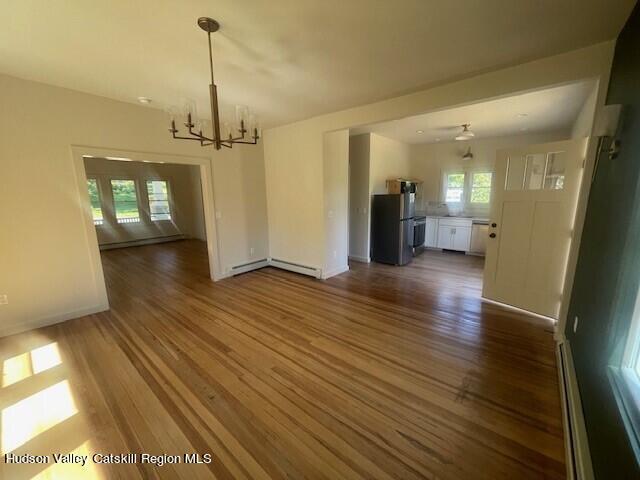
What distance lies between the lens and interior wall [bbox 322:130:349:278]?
4.31 m

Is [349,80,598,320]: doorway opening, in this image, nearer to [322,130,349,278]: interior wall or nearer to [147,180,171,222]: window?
[322,130,349,278]: interior wall

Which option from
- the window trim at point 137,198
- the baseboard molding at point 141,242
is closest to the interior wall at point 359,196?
the baseboard molding at point 141,242

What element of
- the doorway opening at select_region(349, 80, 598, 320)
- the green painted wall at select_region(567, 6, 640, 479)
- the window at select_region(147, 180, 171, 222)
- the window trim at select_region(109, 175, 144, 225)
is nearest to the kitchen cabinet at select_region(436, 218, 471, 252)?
Result: the doorway opening at select_region(349, 80, 598, 320)

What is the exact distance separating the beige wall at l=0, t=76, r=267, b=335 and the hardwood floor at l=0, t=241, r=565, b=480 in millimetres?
Answer: 336

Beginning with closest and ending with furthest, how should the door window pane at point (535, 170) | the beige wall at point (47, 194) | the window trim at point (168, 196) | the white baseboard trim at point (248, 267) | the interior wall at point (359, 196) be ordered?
the beige wall at point (47, 194)
the door window pane at point (535, 170)
the white baseboard trim at point (248, 267)
the interior wall at point (359, 196)
the window trim at point (168, 196)

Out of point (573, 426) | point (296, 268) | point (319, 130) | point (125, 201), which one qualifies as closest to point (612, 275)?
point (573, 426)

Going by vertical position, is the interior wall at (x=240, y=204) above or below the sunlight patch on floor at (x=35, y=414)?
above

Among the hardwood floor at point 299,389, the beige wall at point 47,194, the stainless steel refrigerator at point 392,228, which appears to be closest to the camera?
the hardwood floor at point 299,389

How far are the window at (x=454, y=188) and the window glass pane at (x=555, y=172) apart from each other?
371cm

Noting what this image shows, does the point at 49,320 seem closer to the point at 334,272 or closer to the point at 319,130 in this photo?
the point at 334,272

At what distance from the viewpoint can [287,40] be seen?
2.02 metres

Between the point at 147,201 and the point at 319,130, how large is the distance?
6.44 m

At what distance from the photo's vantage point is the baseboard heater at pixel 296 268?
461cm

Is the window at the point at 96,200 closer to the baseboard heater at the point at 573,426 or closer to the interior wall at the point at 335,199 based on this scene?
the interior wall at the point at 335,199
